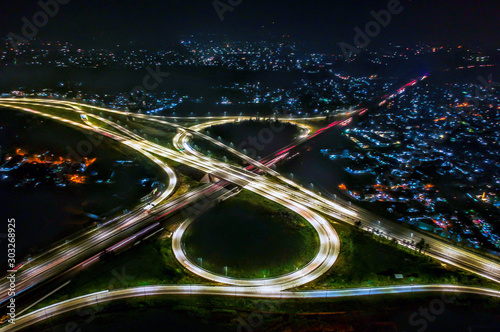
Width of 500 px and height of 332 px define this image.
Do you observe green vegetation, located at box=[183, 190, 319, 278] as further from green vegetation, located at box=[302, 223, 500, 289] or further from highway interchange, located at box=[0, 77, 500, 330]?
green vegetation, located at box=[302, 223, 500, 289]

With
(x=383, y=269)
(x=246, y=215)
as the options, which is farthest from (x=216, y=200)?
(x=383, y=269)

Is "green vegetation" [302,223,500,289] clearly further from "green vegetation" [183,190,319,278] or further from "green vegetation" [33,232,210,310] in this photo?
"green vegetation" [33,232,210,310]

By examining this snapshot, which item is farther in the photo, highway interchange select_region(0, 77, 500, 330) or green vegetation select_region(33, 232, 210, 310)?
highway interchange select_region(0, 77, 500, 330)

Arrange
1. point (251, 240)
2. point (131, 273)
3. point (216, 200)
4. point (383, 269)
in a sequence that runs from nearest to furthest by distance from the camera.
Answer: point (131, 273), point (383, 269), point (251, 240), point (216, 200)

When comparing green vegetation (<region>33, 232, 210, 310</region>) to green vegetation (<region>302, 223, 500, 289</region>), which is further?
green vegetation (<region>302, 223, 500, 289</region>)

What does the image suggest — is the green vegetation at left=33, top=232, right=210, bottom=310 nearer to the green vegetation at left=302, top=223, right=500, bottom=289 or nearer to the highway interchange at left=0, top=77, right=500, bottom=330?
→ the highway interchange at left=0, top=77, right=500, bottom=330

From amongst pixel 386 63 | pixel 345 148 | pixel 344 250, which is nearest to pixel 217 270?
pixel 344 250

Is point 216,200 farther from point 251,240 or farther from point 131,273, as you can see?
point 131,273

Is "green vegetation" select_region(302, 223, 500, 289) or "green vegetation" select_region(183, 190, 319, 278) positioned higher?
"green vegetation" select_region(183, 190, 319, 278)

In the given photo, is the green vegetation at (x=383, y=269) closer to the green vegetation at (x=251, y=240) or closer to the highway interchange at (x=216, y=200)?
the highway interchange at (x=216, y=200)

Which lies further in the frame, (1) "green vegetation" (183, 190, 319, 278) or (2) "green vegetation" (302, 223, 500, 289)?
(1) "green vegetation" (183, 190, 319, 278)
